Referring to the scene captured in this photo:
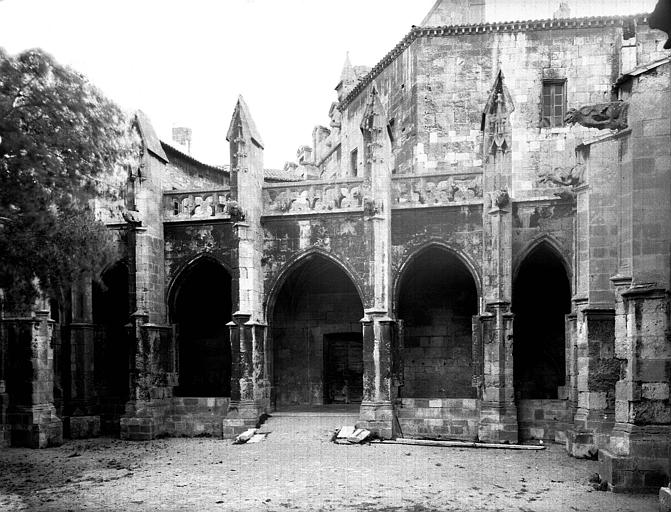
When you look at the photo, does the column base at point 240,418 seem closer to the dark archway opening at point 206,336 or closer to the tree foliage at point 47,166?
the dark archway opening at point 206,336

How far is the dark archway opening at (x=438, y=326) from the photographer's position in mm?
19609

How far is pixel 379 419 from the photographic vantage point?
16312 mm

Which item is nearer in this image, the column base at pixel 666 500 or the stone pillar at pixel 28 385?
the column base at pixel 666 500

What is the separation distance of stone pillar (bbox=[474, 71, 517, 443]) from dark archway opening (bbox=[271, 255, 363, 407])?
4.95 m

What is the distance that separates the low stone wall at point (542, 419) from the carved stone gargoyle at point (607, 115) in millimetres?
6986

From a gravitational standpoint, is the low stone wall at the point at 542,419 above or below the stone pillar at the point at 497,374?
below

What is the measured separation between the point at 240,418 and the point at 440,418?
467 centimetres

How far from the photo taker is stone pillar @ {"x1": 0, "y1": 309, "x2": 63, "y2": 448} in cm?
1630

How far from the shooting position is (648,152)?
1043cm

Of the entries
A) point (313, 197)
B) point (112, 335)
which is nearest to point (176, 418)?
point (112, 335)

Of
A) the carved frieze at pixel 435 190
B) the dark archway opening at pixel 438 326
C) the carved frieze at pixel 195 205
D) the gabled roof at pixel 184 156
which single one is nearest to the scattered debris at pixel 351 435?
the dark archway opening at pixel 438 326

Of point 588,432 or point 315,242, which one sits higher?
point 315,242

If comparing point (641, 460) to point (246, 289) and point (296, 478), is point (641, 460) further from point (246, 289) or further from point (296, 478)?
point (246, 289)

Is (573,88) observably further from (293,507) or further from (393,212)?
(293,507)
